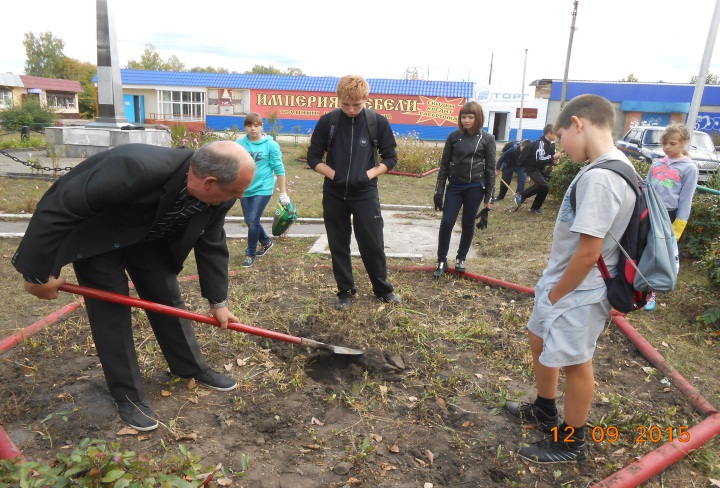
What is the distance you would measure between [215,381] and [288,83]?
108 feet

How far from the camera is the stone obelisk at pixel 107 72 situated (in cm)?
1015

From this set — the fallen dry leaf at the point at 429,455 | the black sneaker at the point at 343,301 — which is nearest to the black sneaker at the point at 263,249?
the black sneaker at the point at 343,301

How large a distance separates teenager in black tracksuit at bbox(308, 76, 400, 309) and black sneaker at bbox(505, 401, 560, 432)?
1.80m

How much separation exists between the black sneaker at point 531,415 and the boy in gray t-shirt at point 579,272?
7.0 inches

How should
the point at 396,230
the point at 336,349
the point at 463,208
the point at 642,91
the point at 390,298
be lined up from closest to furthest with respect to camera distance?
the point at 336,349
the point at 390,298
the point at 463,208
the point at 396,230
the point at 642,91

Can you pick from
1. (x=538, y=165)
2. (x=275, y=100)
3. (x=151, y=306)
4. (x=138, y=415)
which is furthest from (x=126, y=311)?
(x=275, y=100)

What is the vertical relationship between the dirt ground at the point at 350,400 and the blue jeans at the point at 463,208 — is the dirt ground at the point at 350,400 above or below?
below

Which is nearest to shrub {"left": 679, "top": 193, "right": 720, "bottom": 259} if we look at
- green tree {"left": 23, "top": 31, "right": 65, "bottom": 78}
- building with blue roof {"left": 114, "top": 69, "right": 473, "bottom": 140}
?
building with blue roof {"left": 114, "top": 69, "right": 473, "bottom": 140}

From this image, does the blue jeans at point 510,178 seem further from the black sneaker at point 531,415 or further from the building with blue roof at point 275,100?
the building with blue roof at point 275,100

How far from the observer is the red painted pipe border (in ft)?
8.03

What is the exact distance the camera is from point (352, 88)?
157 inches

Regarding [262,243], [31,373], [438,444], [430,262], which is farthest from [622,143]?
[31,373]

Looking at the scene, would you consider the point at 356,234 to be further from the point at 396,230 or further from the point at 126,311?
the point at 396,230

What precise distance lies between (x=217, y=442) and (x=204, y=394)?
20.9 inches
